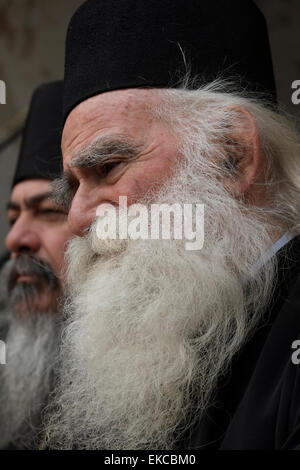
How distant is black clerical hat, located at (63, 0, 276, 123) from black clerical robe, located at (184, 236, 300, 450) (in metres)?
0.65

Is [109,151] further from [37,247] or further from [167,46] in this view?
[37,247]

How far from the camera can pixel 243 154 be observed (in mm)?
2152

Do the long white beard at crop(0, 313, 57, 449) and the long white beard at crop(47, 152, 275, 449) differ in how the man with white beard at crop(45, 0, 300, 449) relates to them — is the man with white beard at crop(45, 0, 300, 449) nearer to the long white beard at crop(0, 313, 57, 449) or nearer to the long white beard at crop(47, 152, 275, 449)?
the long white beard at crop(47, 152, 275, 449)

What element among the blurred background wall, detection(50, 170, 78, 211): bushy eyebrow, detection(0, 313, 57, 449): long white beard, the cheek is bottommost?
detection(0, 313, 57, 449): long white beard

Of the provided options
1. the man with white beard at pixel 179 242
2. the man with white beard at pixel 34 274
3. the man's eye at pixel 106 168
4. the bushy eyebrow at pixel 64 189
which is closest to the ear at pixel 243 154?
the man with white beard at pixel 179 242

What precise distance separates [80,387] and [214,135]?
84 centimetres

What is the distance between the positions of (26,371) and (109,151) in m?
1.50

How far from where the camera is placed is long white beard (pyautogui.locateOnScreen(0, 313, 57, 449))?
325 cm

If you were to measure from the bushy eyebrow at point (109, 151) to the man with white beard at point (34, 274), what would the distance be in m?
1.01

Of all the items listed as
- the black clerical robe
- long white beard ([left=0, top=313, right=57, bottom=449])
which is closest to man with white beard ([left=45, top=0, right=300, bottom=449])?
the black clerical robe

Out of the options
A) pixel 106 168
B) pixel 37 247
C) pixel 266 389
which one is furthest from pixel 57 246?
pixel 266 389
